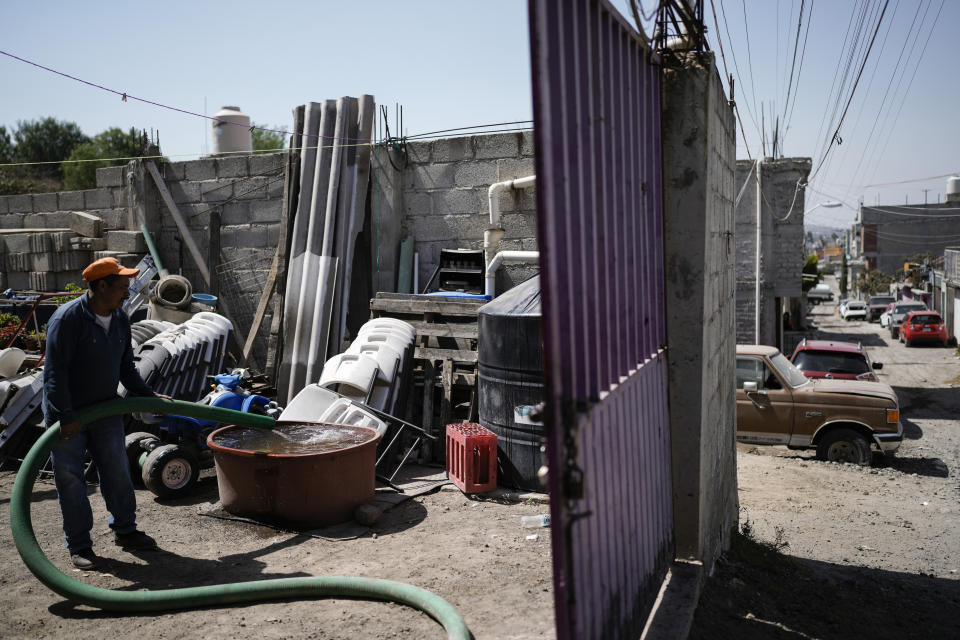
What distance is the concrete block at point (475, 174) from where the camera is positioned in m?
9.76

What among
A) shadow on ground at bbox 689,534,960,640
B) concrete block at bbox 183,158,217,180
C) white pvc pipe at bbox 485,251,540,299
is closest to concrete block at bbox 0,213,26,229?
concrete block at bbox 183,158,217,180

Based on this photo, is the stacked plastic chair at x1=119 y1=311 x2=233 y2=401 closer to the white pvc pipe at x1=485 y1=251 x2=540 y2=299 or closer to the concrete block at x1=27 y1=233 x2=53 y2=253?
the white pvc pipe at x1=485 y1=251 x2=540 y2=299

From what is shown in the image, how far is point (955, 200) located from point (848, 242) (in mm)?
51807

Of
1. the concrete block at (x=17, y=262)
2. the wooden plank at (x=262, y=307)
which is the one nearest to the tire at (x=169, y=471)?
the wooden plank at (x=262, y=307)

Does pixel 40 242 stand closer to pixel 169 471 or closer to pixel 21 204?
pixel 21 204

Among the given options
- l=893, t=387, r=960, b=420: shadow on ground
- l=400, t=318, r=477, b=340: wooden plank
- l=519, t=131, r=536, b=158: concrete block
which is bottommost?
l=893, t=387, r=960, b=420: shadow on ground

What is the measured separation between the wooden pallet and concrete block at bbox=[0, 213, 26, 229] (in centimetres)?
776

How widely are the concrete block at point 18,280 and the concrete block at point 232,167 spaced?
3.91 m

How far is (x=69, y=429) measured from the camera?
15.6 ft

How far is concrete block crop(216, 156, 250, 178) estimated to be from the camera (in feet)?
36.2

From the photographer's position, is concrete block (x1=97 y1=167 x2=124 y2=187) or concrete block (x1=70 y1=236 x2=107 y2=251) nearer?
concrete block (x1=70 y1=236 x2=107 y2=251)

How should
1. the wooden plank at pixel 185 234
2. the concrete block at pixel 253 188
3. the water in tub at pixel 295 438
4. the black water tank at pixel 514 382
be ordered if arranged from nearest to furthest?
the water in tub at pixel 295 438, the black water tank at pixel 514 382, the concrete block at pixel 253 188, the wooden plank at pixel 185 234

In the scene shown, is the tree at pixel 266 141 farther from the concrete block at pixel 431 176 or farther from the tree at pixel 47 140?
the concrete block at pixel 431 176

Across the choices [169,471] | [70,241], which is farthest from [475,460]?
[70,241]
